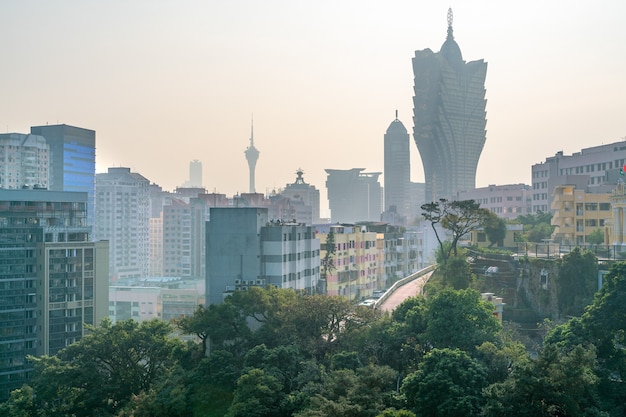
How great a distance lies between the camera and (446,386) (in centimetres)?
2862

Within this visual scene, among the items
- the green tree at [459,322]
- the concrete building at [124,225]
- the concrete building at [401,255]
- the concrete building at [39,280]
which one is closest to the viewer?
the green tree at [459,322]

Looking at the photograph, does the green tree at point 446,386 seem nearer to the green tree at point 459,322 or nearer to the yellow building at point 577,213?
the green tree at point 459,322

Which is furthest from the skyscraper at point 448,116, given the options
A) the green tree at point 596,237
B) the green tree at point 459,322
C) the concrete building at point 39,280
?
the green tree at point 459,322

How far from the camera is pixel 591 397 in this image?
2822 cm

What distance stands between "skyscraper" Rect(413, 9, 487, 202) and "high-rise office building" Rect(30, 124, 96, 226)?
7995 centimetres

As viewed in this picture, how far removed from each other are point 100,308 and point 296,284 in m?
19.3

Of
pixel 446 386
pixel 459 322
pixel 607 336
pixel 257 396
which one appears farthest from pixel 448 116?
pixel 446 386

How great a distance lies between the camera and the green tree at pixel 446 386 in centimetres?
2797

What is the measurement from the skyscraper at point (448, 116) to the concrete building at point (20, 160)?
9117 centimetres

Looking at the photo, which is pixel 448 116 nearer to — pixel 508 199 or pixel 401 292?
pixel 508 199

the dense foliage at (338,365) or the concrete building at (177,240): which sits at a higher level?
the concrete building at (177,240)

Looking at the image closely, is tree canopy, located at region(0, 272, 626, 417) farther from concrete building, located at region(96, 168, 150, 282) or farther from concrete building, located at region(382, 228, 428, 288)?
concrete building, located at region(96, 168, 150, 282)

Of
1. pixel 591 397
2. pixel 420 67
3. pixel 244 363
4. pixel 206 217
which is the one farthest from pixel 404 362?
pixel 420 67

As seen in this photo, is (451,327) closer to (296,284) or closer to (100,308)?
(296,284)
